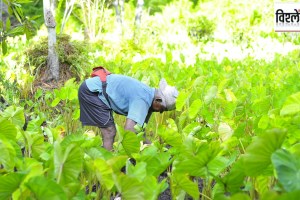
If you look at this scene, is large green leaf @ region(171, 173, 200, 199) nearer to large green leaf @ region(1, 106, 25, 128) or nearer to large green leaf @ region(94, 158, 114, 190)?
large green leaf @ region(94, 158, 114, 190)

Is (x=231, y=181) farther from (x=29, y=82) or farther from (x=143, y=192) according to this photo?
(x=29, y=82)

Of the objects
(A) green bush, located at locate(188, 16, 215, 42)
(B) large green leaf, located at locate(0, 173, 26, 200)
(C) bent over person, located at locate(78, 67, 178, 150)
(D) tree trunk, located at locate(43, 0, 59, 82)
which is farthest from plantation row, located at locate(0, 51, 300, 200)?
(A) green bush, located at locate(188, 16, 215, 42)

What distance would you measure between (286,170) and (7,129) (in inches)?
43.2

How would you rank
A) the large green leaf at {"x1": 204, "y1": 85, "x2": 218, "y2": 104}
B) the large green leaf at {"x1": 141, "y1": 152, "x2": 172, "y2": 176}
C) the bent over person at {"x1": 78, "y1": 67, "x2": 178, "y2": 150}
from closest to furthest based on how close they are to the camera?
1. the large green leaf at {"x1": 141, "y1": 152, "x2": 172, "y2": 176}
2. the large green leaf at {"x1": 204, "y1": 85, "x2": 218, "y2": 104}
3. the bent over person at {"x1": 78, "y1": 67, "x2": 178, "y2": 150}

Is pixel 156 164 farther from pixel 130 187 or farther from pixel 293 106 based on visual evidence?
pixel 293 106

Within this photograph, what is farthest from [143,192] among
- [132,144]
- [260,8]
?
[260,8]

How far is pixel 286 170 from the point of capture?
1451 millimetres

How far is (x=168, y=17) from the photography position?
13.5 meters

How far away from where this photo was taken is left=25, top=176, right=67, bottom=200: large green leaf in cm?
153

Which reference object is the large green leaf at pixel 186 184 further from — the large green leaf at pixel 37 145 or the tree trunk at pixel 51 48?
the tree trunk at pixel 51 48

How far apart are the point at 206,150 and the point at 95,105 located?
5.97 feet

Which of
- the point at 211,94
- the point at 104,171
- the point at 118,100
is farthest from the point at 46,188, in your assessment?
the point at 118,100

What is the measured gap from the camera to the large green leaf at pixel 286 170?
1.44 metres

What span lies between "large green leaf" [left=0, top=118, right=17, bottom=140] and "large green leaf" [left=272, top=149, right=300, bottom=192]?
40.6 inches
